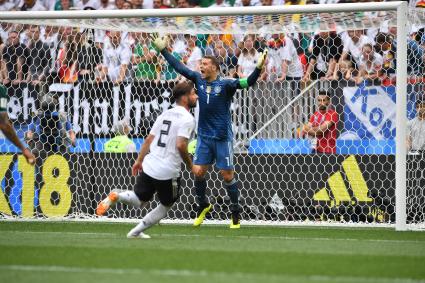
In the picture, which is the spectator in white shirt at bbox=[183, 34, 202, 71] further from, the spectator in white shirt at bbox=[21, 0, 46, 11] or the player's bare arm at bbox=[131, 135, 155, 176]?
the spectator in white shirt at bbox=[21, 0, 46, 11]

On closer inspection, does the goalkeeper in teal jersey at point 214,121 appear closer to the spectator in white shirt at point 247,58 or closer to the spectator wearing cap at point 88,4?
the spectator in white shirt at point 247,58

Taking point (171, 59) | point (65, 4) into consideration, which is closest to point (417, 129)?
point (171, 59)

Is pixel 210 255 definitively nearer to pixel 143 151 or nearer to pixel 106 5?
pixel 143 151

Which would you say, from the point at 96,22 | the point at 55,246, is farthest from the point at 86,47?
the point at 55,246

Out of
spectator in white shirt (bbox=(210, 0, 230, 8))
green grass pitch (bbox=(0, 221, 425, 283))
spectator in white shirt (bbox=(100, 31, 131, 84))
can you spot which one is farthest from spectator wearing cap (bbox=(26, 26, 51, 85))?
spectator in white shirt (bbox=(210, 0, 230, 8))

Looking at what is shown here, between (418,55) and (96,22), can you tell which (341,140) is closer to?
(418,55)

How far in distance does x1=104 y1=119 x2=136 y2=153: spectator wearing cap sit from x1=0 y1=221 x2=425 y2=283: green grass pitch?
2457 millimetres

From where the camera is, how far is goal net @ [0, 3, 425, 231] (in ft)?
45.0

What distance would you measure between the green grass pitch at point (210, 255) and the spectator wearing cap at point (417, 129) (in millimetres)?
1595

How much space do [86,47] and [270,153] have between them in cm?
339

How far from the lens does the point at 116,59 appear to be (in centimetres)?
1556

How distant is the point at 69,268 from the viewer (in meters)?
7.59

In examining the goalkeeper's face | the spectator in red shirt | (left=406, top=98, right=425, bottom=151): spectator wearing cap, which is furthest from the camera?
the spectator in red shirt

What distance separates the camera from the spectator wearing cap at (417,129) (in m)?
13.6
